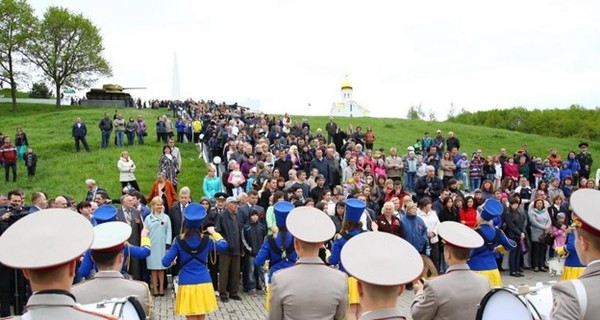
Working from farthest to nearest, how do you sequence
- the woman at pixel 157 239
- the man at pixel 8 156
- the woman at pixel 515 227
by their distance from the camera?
the man at pixel 8 156
the woman at pixel 515 227
the woman at pixel 157 239

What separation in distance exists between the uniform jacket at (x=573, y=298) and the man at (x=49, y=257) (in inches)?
102

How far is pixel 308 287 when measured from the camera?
4.36m

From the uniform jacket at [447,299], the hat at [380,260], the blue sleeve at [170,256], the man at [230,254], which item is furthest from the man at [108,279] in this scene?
the man at [230,254]

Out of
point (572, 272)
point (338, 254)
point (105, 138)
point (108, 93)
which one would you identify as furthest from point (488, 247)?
point (108, 93)

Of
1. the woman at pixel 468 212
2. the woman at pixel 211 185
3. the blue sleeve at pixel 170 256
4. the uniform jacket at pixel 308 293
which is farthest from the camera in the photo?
the woman at pixel 211 185

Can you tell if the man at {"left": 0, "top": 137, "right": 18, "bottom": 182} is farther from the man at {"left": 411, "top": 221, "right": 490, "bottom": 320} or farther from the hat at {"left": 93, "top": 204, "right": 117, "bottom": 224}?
the man at {"left": 411, "top": 221, "right": 490, "bottom": 320}

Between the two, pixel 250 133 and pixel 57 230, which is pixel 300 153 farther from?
pixel 57 230

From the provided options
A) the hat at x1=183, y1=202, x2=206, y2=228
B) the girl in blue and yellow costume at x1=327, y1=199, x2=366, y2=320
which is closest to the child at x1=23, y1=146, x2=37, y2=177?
the hat at x1=183, y1=202, x2=206, y2=228

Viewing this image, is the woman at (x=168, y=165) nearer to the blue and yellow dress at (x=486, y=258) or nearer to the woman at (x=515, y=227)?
the woman at (x=515, y=227)

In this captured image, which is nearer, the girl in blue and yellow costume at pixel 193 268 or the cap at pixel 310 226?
the cap at pixel 310 226

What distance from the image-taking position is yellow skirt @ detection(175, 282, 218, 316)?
6.85 metres

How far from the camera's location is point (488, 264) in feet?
25.6

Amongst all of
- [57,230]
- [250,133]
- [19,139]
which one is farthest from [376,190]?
[19,139]

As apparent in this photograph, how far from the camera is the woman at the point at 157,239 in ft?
33.1
